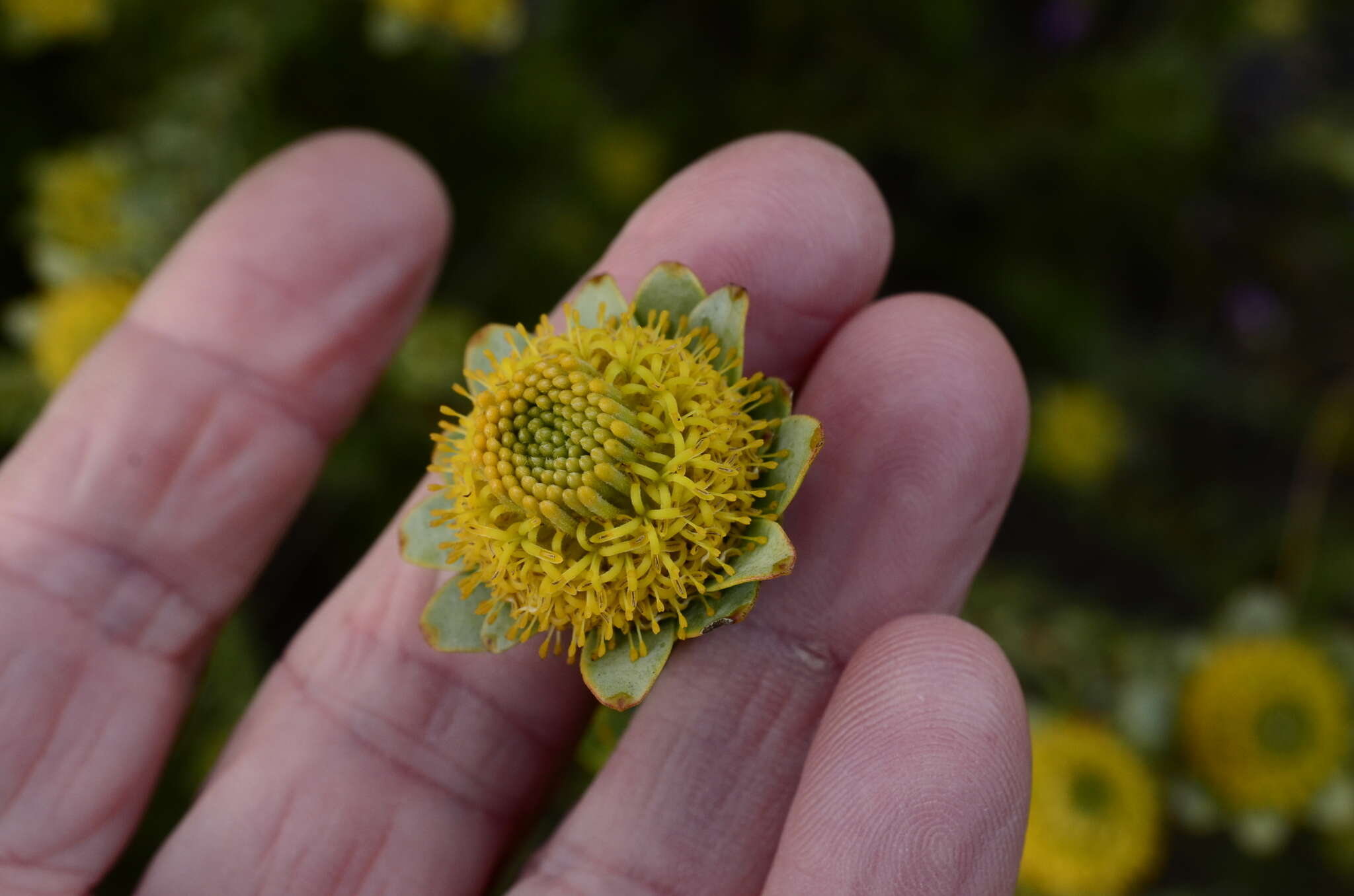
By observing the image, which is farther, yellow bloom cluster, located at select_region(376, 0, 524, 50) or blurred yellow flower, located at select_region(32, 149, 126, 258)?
blurred yellow flower, located at select_region(32, 149, 126, 258)

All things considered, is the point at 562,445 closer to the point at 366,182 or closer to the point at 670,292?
the point at 670,292

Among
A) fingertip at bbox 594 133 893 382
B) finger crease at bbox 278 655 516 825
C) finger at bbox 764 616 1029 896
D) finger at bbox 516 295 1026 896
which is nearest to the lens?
finger at bbox 764 616 1029 896

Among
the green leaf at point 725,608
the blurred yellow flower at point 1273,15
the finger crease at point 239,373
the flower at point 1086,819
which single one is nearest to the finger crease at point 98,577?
the finger crease at point 239,373

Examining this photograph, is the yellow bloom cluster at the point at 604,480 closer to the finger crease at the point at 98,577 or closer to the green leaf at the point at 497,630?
the green leaf at the point at 497,630

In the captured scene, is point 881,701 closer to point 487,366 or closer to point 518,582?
point 518,582

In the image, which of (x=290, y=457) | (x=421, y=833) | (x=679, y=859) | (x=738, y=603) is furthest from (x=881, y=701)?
(x=290, y=457)

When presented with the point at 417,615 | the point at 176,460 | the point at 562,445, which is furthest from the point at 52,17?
the point at 562,445

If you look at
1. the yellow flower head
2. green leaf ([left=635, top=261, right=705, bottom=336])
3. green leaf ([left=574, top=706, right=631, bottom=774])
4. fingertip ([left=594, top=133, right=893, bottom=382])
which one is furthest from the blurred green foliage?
green leaf ([left=635, top=261, right=705, bottom=336])

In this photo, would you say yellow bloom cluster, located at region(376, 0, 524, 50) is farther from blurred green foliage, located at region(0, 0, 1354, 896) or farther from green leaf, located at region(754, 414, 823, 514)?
green leaf, located at region(754, 414, 823, 514)
